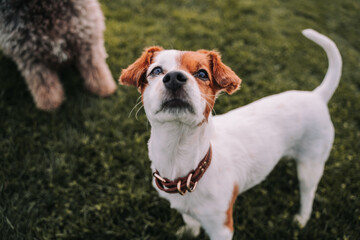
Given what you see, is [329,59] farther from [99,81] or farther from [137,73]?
[99,81]

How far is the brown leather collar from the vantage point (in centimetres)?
198

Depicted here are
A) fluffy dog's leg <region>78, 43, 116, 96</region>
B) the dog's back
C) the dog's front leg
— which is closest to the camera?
the dog's front leg

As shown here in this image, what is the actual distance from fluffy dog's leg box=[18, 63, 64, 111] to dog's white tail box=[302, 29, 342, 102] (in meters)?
3.30

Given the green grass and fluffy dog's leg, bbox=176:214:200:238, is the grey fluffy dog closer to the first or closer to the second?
the green grass

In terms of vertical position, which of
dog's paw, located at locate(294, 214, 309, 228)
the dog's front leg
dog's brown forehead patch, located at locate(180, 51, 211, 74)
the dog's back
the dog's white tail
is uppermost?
dog's brown forehead patch, located at locate(180, 51, 211, 74)

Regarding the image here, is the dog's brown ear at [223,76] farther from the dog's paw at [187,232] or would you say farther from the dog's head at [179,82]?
the dog's paw at [187,232]

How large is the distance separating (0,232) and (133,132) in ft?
6.07

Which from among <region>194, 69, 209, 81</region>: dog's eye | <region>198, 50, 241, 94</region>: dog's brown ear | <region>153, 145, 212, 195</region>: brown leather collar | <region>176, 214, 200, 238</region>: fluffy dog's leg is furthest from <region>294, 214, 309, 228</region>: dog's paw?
<region>194, 69, 209, 81</region>: dog's eye

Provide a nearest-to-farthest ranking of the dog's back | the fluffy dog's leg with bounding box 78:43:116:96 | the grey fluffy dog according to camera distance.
Result: the dog's back
the grey fluffy dog
the fluffy dog's leg with bounding box 78:43:116:96

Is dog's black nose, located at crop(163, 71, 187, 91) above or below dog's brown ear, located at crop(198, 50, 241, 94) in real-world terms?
above

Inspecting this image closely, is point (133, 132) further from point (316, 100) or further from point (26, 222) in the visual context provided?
point (316, 100)

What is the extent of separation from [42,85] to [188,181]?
2869mm

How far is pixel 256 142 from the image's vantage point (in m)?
2.46

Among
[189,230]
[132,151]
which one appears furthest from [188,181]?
[132,151]
